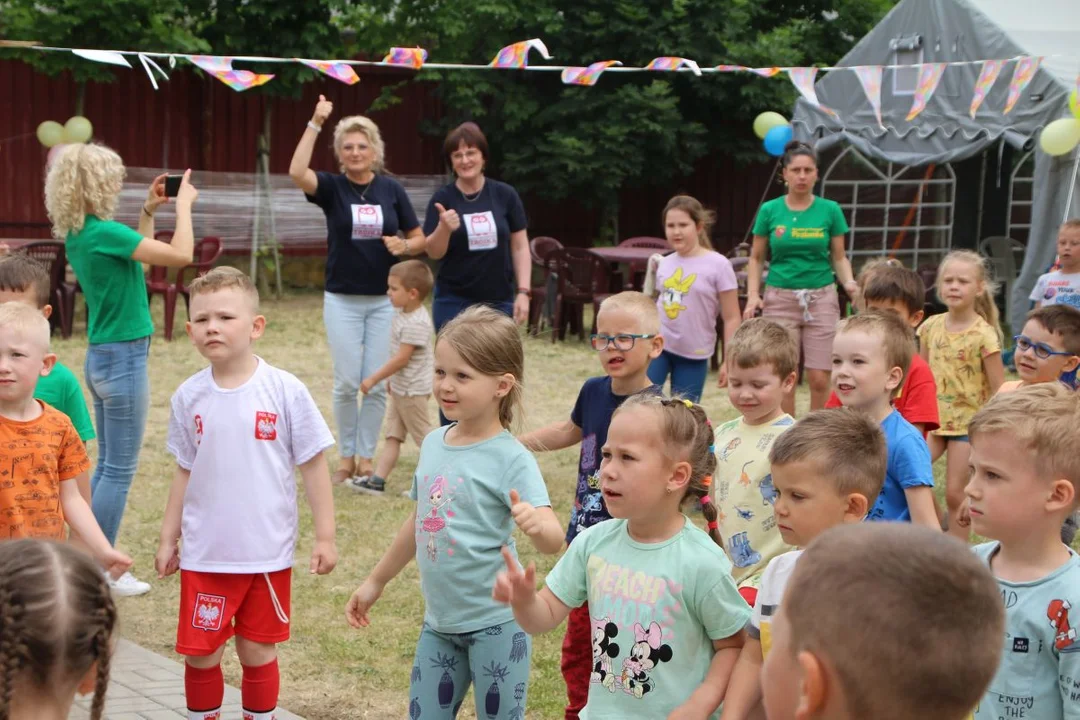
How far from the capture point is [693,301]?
7.55 metres

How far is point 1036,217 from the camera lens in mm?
14391

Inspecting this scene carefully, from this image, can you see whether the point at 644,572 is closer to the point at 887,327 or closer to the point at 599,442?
the point at 599,442

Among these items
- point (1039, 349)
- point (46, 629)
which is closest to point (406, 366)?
point (1039, 349)

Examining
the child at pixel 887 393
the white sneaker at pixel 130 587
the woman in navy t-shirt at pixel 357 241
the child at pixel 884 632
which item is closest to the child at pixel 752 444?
the child at pixel 887 393

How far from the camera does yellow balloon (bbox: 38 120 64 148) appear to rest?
17250 millimetres

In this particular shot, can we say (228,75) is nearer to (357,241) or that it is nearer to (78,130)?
(357,241)

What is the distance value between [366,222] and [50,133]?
1131 cm

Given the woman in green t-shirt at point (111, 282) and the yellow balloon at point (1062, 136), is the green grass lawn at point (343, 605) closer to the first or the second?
the woman in green t-shirt at point (111, 282)

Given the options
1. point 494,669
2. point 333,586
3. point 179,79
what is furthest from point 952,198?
point 494,669

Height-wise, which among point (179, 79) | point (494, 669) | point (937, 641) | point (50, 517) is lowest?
point (494, 669)

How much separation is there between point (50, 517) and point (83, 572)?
2.23 meters

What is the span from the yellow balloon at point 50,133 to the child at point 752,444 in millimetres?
15099

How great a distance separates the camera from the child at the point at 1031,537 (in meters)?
2.76

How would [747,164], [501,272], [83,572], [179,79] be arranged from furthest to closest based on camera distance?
[747,164] < [179,79] < [501,272] < [83,572]
